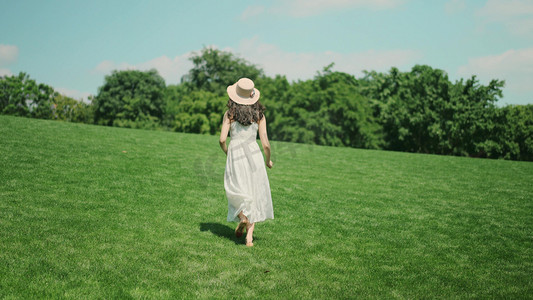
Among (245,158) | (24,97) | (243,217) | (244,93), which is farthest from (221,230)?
(24,97)

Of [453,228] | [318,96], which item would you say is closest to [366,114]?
[318,96]

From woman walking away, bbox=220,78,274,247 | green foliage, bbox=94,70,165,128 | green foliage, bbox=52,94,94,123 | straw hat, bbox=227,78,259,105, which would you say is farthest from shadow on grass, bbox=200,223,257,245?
green foliage, bbox=52,94,94,123

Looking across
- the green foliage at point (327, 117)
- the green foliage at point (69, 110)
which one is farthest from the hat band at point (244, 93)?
the green foliage at point (69, 110)

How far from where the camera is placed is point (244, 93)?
6.00m

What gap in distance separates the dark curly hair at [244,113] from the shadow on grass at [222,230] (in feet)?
6.61

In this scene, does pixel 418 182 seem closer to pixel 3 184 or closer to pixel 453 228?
pixel 453 228

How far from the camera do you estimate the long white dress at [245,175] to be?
6098 millimetres

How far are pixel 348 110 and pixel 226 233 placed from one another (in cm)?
4143

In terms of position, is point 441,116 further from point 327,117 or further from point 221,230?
point 221,230

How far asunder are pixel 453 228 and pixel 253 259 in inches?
198

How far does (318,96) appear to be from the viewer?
154 feet

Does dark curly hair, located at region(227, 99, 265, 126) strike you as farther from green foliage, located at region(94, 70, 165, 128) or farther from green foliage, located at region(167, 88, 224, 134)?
green foliage, located at region(94, 70, 165, 128)

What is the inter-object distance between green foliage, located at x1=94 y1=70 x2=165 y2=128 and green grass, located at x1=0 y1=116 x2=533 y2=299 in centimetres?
4490

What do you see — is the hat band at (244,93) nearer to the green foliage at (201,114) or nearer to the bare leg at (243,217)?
the bare leg at (243,217)
